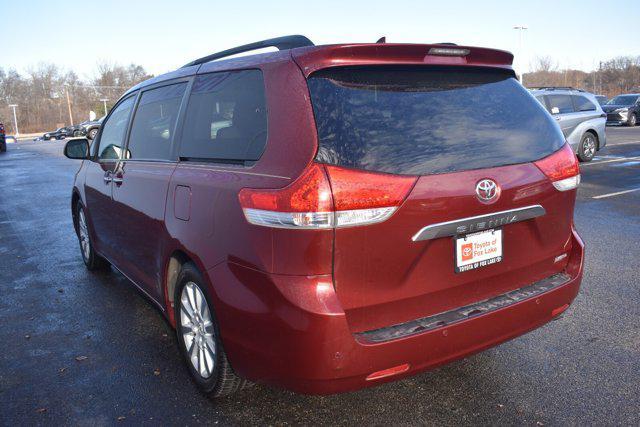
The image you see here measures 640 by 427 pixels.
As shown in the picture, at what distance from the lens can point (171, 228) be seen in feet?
10.0

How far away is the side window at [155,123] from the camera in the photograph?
11.2ft

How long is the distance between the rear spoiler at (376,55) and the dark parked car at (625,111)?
30.2 meters

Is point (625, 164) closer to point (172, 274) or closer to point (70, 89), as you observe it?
point (172, 274)

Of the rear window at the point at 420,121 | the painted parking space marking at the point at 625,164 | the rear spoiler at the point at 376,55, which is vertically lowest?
the painted parking space marking at the point at 625,164

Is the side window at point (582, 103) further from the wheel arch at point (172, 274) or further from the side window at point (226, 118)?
the wheel arch at point (172, 274)

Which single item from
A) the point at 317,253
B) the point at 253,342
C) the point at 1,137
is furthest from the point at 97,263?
the point at 1,137

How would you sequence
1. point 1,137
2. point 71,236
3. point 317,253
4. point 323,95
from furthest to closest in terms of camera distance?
point 1,137
point 71,236
point 323,95
point 317,253

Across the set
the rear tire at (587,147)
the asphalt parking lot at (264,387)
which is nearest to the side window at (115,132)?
the asphalt parking lot at (264,387)

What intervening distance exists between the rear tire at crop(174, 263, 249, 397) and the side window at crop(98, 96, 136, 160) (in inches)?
68.2

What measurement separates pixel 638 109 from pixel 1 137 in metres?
36.0

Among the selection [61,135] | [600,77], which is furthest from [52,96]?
[600,77]

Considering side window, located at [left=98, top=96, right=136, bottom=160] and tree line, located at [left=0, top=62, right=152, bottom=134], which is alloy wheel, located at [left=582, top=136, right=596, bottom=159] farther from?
tree line, located at [left=0, top=62, right=152, bottom=134]

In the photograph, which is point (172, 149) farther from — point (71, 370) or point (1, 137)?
point (1, 137)

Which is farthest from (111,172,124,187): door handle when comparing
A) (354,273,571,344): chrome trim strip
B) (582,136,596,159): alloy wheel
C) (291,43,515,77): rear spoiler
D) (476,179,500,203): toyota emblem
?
(582,136,596,159): alloy wheel
